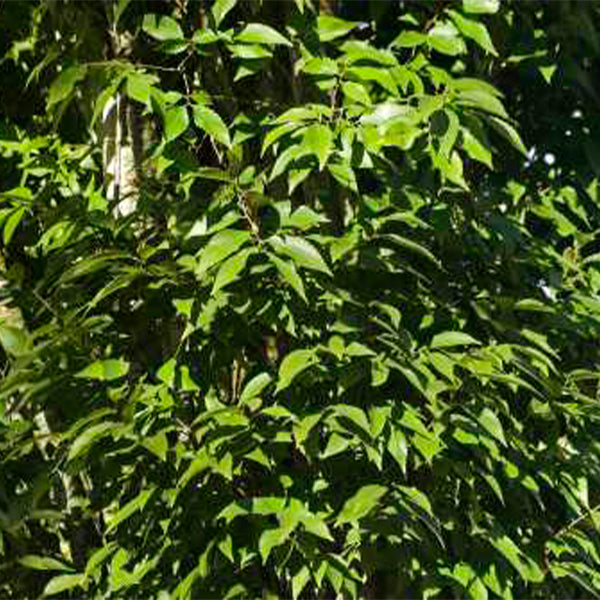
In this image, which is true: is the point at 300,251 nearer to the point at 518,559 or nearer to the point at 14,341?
the point at 14,341

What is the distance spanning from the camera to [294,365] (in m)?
2.34

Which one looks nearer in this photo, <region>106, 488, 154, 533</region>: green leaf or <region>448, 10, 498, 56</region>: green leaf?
<region>106, 488, 154, 533</region>: green leaf

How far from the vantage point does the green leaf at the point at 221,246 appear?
2279mm

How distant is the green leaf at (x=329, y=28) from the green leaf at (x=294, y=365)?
742mm

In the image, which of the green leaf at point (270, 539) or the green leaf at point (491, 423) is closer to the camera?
the green leaf at point (270, 539)

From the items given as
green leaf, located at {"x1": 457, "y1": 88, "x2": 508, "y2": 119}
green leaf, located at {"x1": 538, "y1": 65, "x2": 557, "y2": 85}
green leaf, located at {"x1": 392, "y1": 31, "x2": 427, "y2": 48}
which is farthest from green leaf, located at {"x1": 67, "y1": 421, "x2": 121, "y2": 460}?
green leaf, located at {"x1": 538, "y1": 65, "x2": 557, "y2": 85}

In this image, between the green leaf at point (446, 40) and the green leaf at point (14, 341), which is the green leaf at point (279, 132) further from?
the green leaf at point (14, 341)

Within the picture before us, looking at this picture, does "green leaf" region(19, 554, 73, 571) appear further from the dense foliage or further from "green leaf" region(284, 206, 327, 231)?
"green leaf" region(284, 206, 327, 231)

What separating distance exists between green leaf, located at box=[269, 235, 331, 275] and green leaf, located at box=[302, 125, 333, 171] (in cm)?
15

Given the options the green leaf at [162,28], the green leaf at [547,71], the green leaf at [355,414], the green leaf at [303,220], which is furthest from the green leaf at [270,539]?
the green leaf at [547,71]

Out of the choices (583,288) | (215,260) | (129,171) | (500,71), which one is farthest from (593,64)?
(215,260)

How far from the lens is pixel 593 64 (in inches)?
136

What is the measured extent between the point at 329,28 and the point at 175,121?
477 mm

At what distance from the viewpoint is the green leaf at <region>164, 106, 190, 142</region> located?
241 centimetres
